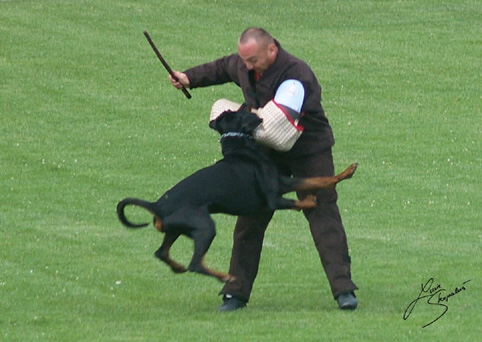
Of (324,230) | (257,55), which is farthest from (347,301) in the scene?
(257,55)

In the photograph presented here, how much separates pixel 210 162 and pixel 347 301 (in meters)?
6.33

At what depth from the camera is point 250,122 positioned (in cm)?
700

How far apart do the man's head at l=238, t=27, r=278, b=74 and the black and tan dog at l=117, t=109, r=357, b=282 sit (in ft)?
1.05

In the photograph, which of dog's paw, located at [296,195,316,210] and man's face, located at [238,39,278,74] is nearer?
man's face, located at [238,39,278,74]

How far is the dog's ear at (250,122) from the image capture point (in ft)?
22.9

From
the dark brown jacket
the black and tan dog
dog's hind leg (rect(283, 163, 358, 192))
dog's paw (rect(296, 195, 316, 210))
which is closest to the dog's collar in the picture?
the black and tan dog

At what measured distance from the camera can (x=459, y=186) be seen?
12055mm

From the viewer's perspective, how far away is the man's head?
7.07 m

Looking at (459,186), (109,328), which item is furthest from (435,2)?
(109,328)

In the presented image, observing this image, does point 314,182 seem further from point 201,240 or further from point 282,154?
point 201,240

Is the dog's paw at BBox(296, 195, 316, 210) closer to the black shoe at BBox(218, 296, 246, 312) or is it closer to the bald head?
the black shoe at BBox(218, 296, 246, 312)

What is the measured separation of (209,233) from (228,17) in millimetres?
14814

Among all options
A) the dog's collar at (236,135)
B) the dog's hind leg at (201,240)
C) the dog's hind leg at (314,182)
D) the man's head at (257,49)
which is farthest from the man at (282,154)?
the dog's hind leg at (201,240)

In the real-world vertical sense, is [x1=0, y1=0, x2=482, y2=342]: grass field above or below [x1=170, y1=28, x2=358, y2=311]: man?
below
